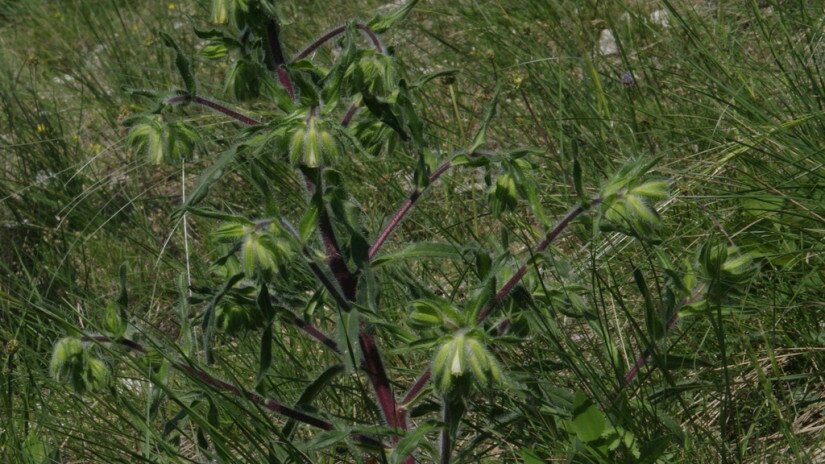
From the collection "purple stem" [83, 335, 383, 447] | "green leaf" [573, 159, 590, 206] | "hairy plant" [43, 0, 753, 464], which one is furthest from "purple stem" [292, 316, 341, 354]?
"green leaf" [573, 159, 590, 206]

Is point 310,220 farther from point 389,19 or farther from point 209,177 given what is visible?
point 389,19

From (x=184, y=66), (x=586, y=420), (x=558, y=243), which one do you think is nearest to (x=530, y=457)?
(x=586, y=420)

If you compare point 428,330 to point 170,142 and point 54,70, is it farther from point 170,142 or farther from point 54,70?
point 54,70

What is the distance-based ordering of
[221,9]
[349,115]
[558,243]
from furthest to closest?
1. [558,243]
2. [349,115]
3. [221,9]

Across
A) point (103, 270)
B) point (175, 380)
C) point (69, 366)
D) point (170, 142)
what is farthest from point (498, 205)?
point (103, 270)

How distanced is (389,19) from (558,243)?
1.38 meters

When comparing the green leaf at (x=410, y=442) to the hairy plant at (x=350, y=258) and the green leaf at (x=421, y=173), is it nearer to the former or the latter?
the hairy plant at (x=350, y=258)

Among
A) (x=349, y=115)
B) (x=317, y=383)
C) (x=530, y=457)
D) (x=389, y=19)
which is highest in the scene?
(x=389, y=19)

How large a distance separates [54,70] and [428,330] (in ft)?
12.1

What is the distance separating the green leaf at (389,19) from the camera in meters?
1.69

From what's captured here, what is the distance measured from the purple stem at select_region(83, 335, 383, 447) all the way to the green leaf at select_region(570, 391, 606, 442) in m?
0.33

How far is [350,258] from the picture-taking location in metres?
1.75

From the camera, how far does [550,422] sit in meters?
1.80

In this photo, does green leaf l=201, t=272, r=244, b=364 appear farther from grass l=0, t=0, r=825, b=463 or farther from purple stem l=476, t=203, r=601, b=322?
purple stem l=476, t=203, r=601, b=322
